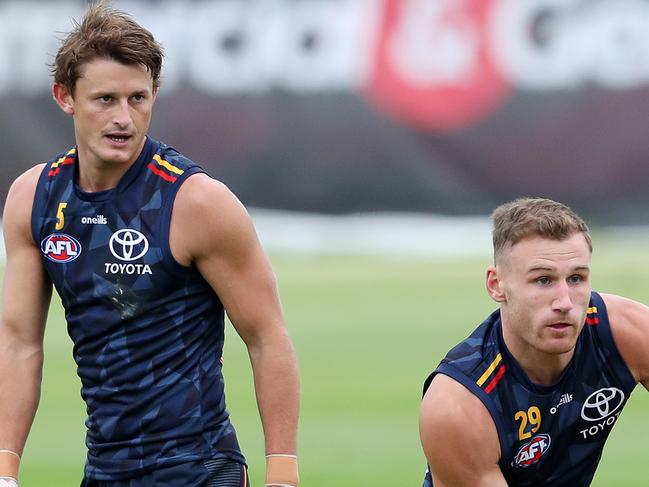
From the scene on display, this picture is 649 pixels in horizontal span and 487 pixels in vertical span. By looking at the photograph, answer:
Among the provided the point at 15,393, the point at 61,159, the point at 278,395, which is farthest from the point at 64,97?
the point at 278,395

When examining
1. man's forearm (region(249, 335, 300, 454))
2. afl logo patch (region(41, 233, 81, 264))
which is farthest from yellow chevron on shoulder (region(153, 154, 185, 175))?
man's forearm (region(249, 335, 300, 454))

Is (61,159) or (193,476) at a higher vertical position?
(61,159)

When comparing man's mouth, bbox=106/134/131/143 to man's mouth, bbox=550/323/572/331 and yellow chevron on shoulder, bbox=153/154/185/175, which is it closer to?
yellow chevron on shoulder, bbox=153/154/185/175

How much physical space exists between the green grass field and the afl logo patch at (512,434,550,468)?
290 cm

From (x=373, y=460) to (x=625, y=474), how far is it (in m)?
1.42

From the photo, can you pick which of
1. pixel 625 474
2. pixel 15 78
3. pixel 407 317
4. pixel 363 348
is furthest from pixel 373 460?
pixel 15 78

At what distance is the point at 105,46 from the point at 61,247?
646 mm

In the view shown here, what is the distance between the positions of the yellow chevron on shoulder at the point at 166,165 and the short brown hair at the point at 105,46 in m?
0.24

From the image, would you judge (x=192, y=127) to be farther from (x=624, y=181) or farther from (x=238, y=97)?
(x=624, y=181)

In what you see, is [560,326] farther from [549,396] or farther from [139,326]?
[139,326]

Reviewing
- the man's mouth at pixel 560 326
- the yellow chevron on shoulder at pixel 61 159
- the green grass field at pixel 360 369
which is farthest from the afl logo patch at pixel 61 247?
the green grass field at pixel 360 369

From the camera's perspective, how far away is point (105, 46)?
175 inches

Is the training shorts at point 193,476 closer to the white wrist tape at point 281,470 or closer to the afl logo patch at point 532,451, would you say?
the white wrist tape at point 281,470

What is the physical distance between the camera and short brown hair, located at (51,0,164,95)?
176 inches
